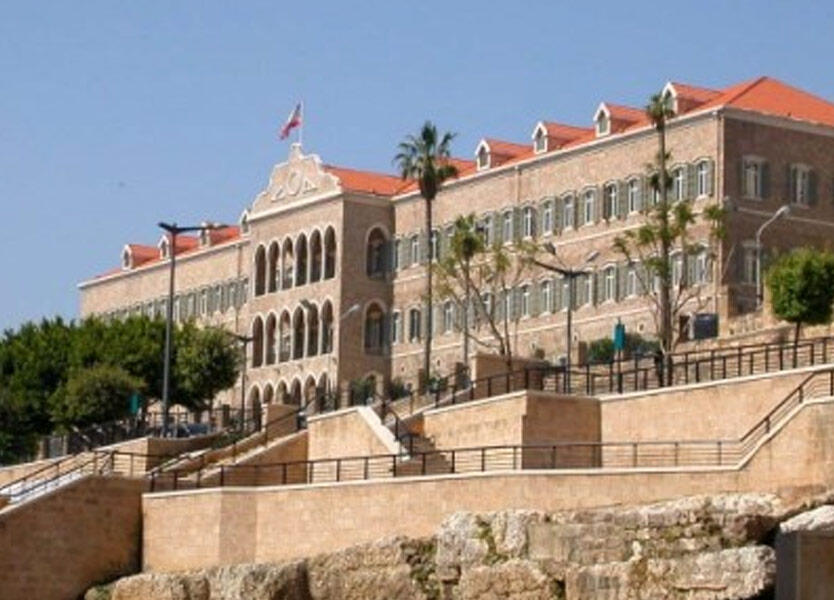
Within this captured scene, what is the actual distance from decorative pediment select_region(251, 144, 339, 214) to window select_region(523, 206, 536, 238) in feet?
34.5

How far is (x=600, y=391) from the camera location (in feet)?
221

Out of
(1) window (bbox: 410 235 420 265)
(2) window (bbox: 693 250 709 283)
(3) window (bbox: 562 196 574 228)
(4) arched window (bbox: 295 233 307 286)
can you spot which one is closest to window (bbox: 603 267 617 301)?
(3) window (bbox: 562 196 574 228)

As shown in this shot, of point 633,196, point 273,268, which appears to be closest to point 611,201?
point 633,196

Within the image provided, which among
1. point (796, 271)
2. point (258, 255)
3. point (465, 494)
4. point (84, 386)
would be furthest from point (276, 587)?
point (258, 255)

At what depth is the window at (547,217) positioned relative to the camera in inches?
4028

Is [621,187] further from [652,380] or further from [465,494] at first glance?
[465,494]

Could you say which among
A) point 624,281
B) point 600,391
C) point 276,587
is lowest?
point 276,587

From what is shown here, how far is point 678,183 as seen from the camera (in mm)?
95125

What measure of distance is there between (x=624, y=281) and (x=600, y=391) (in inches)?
1184

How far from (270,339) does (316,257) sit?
462 centimetres

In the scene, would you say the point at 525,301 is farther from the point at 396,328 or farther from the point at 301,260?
the point at 301,260

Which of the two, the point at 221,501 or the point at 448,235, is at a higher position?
the point at 448,235

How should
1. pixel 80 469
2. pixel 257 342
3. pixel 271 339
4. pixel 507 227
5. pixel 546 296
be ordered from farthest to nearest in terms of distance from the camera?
pixel 257 342 → pixel 271 339 → pixel 507 227 → pixel 546 296 → pixel 80 469

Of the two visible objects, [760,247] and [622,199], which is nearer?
[760,247]
